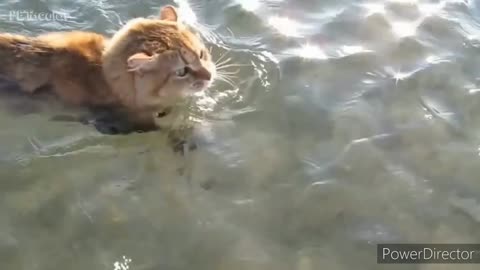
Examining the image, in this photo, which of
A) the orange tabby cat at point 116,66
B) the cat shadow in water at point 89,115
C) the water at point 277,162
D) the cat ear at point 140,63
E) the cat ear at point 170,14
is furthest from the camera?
the cat ear at point 170,14

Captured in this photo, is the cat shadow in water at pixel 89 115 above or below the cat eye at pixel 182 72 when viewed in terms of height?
below

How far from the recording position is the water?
3883 millimetres

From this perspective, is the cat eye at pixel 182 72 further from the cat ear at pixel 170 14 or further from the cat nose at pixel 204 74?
the cat ear at pixel 170 14

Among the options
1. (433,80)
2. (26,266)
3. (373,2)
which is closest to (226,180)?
(26,266)

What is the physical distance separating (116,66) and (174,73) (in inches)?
14.4

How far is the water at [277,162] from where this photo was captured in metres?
3.88

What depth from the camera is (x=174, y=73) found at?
4477mm

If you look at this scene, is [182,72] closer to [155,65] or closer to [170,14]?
[155,65]

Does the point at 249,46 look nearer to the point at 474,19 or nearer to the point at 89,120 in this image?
the point at 89,120

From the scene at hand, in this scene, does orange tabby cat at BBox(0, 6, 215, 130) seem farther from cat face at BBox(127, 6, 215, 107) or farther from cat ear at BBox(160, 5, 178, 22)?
cat ear at BBox(160, 5, 178, 22)

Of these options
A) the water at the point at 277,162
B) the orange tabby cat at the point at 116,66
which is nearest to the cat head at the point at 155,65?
the orange tabby cat at the point at 116,66

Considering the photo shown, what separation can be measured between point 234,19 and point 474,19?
190cm

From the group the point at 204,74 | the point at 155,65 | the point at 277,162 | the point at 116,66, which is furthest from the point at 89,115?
the point at 277,162

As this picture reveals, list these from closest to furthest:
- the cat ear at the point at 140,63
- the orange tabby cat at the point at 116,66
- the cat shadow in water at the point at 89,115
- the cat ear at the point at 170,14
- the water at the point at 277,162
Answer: the water at the point at 277,162
the cat ear at the point at 140,63
the orange tabby cat at the point at 116,66
the cat shadow in water at the point at 89,115
the cat ear at the point at 170,14
